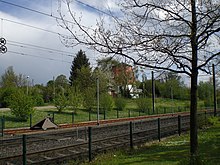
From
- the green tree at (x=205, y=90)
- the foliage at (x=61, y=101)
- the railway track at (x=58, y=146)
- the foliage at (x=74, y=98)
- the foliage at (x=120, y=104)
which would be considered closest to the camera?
the railway track at (x=58, y=146)

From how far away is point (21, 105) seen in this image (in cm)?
3538

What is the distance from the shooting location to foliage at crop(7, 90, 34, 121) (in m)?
35.2

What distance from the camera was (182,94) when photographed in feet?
276

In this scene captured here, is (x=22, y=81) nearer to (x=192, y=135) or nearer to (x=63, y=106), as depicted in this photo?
(x=63, y=106)

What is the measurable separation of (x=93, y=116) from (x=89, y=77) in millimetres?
22869

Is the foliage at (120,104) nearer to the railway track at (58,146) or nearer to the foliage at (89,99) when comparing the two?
the foliage at (89,99)

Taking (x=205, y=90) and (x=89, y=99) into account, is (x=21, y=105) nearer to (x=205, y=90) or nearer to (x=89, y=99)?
(x=89, y=99)

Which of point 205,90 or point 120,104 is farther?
point 205,90

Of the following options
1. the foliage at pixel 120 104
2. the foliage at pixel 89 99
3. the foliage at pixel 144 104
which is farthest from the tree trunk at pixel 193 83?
the foliage at pixel 120 104

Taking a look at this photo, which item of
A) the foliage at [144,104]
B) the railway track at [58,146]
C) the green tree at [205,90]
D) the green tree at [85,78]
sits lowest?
the railway track at [58,146]

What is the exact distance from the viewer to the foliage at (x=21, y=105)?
35.2m

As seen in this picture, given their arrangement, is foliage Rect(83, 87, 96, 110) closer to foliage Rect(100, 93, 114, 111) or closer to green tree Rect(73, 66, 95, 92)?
foliage Rect(100, 93, 114, 111)

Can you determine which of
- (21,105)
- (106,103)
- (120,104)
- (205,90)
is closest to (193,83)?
(21,105)

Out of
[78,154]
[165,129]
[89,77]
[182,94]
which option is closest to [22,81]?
[89,77]
